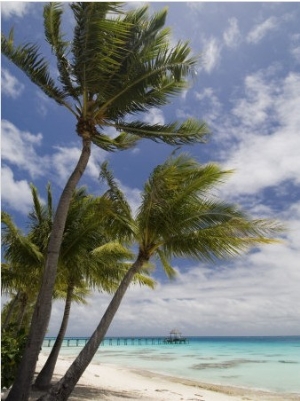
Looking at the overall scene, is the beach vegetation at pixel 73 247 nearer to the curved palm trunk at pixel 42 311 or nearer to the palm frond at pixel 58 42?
the curved palm trunk at pixel 42 311

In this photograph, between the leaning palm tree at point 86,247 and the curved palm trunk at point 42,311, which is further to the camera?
the leaning palm tree at point 86,247

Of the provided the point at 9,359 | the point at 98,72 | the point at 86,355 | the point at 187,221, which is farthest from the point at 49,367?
the point at 98,72

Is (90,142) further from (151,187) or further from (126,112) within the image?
(151,187)

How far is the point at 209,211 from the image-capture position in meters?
9.20

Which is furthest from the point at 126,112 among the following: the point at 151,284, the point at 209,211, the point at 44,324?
the point at 151,284

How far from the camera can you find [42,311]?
297 inches

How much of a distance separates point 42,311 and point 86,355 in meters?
1.29

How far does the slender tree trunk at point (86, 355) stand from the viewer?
7.43 m

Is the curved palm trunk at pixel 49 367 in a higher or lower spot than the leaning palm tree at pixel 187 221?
lower

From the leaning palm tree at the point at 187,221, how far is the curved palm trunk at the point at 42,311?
165 cm

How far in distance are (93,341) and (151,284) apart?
243 inches

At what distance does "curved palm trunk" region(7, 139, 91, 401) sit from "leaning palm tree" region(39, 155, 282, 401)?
1653 millimetres

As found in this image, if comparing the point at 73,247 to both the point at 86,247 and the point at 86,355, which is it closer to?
the point at 86,247

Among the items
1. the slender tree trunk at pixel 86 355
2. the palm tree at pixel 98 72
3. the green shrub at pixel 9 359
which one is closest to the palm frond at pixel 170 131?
the palm tree at pixel 98 72
